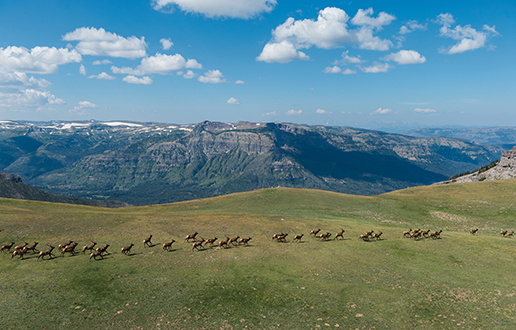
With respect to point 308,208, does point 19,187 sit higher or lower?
lower

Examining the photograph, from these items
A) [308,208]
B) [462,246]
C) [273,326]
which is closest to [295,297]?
[273,326]

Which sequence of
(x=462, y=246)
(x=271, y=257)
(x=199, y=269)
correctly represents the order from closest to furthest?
1. (x=199, y=269)
2. (x=271, y=257)
3. (x=462, y=246)

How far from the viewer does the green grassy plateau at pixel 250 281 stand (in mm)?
21891

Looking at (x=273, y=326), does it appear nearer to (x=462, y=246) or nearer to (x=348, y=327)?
(x=348, y=327)

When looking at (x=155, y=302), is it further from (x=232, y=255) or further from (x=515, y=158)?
(x=515, y=158)

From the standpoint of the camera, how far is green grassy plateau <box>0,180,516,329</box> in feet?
71.8

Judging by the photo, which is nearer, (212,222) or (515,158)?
(212,222)

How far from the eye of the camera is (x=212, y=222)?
165 feet

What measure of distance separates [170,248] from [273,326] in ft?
65.2

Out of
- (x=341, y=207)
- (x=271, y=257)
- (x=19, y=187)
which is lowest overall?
(x=19, y=187)

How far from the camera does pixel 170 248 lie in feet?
117

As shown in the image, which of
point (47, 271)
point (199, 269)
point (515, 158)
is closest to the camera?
point (47, 271)

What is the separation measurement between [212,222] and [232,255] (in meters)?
17.1

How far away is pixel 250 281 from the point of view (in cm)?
2777
